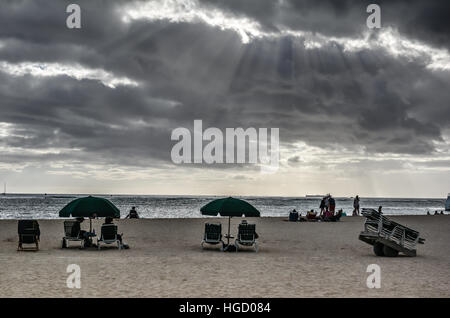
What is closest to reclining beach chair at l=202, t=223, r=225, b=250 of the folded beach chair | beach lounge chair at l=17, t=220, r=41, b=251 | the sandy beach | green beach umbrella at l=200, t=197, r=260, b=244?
the sandy beach

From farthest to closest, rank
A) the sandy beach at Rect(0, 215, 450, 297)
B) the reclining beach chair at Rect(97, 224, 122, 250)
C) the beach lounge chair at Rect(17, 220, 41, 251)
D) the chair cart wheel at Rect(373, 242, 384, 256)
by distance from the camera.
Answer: the reclining beach chair at Rect(97, 224, 122, 250) < the chair cart wheel at Rect(373, 242, 384, 256) < the beach lounge chair at Rect(17, 220, 41, 251) < the sandy beach at Rect(0, 215, 450, 297)

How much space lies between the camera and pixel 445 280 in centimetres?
1094

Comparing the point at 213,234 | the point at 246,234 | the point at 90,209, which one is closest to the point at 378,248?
the point at 246,234

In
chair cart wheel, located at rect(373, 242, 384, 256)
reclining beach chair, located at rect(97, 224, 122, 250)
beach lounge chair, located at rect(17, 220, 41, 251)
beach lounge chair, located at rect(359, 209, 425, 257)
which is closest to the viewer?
beach lounge chair, located at rect(17, 220, 41, 251)

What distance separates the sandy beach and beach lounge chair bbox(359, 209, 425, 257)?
38 cm

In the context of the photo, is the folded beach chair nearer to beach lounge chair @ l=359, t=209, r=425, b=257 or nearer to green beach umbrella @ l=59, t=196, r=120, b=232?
beach lounge chair @ l=359, t=209, r=425, b=257

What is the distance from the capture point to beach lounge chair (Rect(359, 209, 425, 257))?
15477mm

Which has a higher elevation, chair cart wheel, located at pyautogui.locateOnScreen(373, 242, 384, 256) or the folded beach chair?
the folded beach chair

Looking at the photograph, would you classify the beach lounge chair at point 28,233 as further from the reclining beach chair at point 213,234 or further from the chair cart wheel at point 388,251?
the chair cart wheel at point 388,251

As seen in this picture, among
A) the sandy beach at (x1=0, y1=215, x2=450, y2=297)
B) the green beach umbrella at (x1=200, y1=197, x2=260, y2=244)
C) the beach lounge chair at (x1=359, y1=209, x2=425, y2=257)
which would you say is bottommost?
the sandy beach at (x1=0, y1=215, x2=450, y2=297)

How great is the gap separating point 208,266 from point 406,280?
470cm
